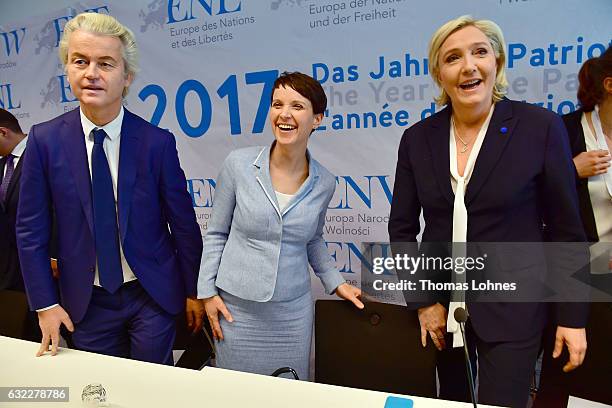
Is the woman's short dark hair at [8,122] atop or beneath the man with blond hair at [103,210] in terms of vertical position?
atop

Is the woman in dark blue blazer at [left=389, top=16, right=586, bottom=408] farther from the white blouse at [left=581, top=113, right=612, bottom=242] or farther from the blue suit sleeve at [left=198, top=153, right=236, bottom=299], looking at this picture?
the blue suit sleeve at [left=198, top=153, right=236, bottom=299]

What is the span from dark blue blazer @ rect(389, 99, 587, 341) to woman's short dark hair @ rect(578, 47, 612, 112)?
45 centimetres

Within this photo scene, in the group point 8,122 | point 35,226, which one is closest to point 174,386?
point 35,226

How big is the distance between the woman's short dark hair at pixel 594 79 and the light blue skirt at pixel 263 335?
4.18ft

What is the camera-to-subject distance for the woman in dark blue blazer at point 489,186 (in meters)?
1.28

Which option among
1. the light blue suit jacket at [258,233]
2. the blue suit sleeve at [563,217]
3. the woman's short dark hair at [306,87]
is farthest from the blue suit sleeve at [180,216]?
the blue suit sleeve at [563,217]

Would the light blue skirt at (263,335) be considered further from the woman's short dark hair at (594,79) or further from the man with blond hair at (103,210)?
the woman's short dark hair at (594,79)

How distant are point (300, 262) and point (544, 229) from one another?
802 millimetres

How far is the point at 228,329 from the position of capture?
5.29ft

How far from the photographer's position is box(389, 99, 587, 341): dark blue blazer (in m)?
1.27

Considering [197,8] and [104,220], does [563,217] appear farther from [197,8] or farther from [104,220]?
[197,8]

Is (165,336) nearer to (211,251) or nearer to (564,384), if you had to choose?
(211,251)

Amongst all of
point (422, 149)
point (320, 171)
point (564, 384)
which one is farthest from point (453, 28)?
point (564, 384)

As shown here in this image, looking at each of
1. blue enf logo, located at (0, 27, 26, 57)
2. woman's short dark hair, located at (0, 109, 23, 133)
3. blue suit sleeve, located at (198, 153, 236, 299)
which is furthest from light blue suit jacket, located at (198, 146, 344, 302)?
blue enf logo, located at (0, 27, 26, 57)
